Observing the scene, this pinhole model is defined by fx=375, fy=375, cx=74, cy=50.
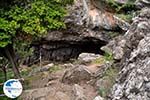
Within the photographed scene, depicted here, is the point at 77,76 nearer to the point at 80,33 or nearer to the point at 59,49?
the point at 80,33

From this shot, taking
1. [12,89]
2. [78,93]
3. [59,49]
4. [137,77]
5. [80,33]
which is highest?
[137,77]

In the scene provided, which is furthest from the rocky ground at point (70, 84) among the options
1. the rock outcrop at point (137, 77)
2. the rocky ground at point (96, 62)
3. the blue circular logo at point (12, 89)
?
the blue circular logo at point (12, 89)

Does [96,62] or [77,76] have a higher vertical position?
[77,76]

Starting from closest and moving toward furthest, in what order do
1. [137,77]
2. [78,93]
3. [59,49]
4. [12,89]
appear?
1. [137,77]
2. [12,89]
3. [78,93]
4. [59,49]

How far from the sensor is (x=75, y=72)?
10.8 metres

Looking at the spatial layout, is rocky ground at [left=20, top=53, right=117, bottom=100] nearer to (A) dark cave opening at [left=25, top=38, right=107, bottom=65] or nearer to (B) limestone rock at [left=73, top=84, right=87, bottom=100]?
(B) limestone rock at [left=73, top=84, right=87, bottom=100]

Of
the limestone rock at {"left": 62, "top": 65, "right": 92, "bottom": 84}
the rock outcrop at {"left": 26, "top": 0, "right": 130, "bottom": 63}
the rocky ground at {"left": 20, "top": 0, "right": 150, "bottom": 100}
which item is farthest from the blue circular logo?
the rock outcrop at {"left": 26, "top": 0, "right": 130, "bottom": 63}

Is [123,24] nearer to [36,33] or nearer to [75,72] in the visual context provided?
[75,72]

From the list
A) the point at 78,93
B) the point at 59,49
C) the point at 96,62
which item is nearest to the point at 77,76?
the point at 78,93

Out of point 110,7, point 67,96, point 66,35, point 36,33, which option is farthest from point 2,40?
point 110,7

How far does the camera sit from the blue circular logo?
7.96 m

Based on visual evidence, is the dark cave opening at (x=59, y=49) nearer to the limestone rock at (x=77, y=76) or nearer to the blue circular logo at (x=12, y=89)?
the limestone rock at (x=77, y=76)

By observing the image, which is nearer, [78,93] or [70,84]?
[78,93]

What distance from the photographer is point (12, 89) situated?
803 centimetres
